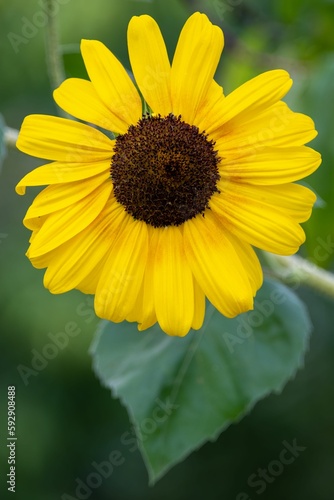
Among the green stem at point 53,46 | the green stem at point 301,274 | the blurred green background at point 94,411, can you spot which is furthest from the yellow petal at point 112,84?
the blurred green background at point 94,411

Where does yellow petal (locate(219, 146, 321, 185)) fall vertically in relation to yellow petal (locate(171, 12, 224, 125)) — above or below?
below

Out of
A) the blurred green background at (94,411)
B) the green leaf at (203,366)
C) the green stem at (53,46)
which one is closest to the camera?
the green stem at (53,46)

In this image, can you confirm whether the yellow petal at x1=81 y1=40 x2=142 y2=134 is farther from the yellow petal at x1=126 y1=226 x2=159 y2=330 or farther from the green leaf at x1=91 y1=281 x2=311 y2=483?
the green leaf at x1=91 y1=281 x2=311 y2=483

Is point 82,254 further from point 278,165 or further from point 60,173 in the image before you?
point 278,165

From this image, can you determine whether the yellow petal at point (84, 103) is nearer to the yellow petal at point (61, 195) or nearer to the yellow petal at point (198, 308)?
the yellow petal at point (61, 195)

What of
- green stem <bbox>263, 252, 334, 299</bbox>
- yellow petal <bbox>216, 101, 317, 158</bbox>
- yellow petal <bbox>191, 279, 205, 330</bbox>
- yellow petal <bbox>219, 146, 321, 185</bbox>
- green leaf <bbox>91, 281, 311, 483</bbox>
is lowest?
green leaf <bbox>91, 281, 311, 483</bbox>

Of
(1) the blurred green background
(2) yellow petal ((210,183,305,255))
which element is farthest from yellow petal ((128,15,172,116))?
(1) the blurred green background

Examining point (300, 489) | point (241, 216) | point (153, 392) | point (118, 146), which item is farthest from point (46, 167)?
point (300, 489)

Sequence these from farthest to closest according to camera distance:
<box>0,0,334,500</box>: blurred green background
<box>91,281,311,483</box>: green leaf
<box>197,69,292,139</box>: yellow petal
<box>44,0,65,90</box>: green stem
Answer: <box>0,0,334,500</box>: blurred green background → <box>91,281,311,483</box>: green leaf → <box>44,0,65,90</box>: green stem → <box>197,69,292,139</box>: yellow petal
